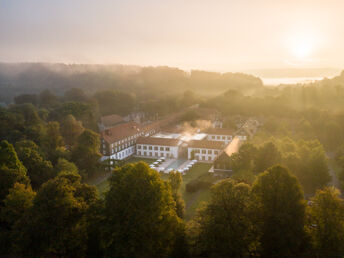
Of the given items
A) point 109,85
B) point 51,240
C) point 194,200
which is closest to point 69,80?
point 109,85

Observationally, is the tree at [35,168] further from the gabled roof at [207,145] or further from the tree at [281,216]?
the tree at [281,216]

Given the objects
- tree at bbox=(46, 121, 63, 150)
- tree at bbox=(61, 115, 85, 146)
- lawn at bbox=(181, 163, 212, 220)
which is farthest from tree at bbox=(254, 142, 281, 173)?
tree at bbox=(61, 115, 85, 146)

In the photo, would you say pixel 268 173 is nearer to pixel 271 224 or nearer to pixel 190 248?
pixel 271 224

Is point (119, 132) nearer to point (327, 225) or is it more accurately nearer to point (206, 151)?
point (206, 151)

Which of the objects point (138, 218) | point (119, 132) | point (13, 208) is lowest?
point (119, 132)

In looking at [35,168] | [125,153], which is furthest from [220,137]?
[35,168]

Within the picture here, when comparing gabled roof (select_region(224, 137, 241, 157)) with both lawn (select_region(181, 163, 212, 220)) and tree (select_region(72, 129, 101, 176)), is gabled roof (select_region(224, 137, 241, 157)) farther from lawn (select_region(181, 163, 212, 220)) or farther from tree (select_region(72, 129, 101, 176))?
tree (select_region(72, 129, 101, 176))

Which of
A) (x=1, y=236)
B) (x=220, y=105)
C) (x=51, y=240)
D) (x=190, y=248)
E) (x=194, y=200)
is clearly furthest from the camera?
(x=220, y=105)
